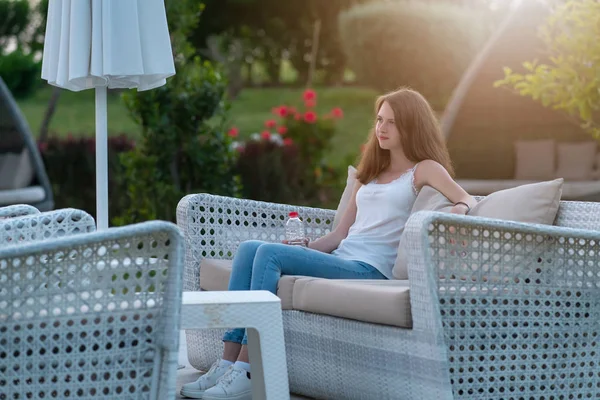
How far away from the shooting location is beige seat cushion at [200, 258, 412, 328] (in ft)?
8.76

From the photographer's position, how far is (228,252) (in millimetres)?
3699

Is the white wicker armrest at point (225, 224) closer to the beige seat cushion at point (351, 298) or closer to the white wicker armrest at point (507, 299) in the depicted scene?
the beige seat cushion at point (351, 298)

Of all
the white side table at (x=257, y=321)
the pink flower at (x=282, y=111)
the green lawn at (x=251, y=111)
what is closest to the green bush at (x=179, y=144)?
the pink flower at (x=282, y=111)

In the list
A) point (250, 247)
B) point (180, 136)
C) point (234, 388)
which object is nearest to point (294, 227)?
point (250, 247)

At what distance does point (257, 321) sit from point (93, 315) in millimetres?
477

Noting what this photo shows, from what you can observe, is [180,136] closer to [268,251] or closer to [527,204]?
[268,251]

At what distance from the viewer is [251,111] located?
560 inches

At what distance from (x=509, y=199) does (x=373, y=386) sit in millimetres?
706

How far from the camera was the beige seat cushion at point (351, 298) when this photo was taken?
267 centimetres

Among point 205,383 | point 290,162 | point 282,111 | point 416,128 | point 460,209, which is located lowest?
point 290,162

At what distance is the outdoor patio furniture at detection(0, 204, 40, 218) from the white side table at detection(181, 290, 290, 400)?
846 mm

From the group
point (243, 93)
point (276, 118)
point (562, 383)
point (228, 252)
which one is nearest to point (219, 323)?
point (562, 383)

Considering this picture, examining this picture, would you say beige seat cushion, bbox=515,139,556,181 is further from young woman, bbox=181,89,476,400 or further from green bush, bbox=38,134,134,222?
young woman, bbox=181,89,476,400

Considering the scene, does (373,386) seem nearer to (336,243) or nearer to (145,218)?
(336,243)
